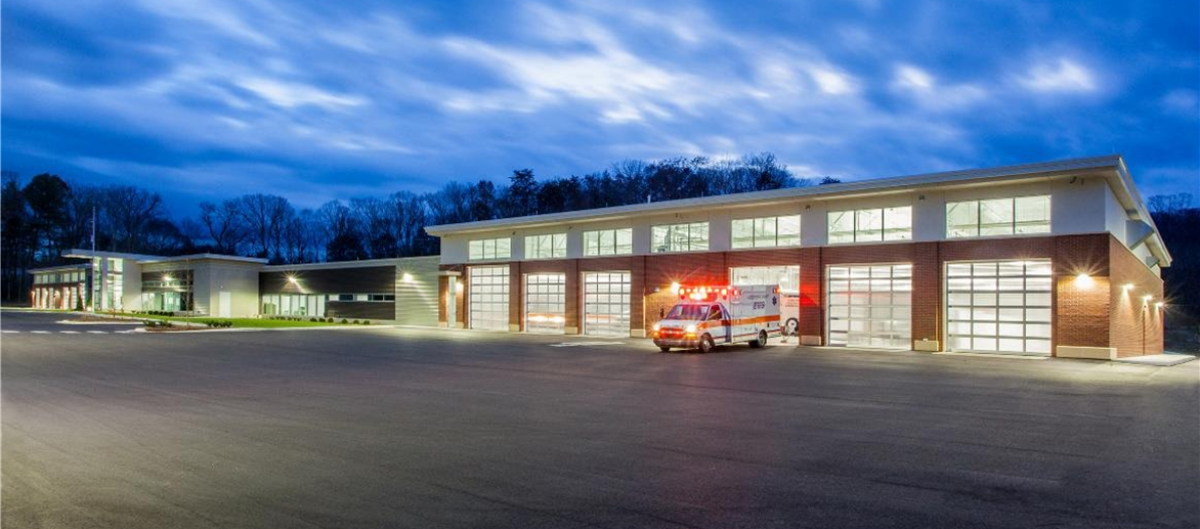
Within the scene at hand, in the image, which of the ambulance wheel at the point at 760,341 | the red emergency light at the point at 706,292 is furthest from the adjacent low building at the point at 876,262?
the red emergency light at the point at 706,292

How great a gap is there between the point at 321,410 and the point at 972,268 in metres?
24.3

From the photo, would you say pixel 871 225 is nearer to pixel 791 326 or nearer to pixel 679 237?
pixel 791 326

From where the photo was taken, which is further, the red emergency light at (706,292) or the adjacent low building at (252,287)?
the adjacent low building at (252,287)

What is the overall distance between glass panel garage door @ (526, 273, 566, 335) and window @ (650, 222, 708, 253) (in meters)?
6.65

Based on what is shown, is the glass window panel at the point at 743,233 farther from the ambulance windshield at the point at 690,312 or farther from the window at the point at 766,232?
the ambulance windshield at the point at 690,312

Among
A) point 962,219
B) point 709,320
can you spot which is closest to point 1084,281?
point 962,219

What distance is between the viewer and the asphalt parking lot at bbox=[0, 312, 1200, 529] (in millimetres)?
6508

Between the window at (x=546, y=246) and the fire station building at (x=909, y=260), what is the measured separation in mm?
177

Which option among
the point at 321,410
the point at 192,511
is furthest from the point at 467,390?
the point at 192,511

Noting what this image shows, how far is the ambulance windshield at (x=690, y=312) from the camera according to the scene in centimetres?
2670

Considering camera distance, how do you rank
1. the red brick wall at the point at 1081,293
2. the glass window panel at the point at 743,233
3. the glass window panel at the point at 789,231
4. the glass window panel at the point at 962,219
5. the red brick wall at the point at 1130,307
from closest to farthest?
1. the red brick wall at the point at 1081,293
2. the red brick wall at the point at 1130,307
3. the glass window panel at the point at 962,219
4. the glass window panel at the point at 789,231
5. the glass window panel at the point at 743,233

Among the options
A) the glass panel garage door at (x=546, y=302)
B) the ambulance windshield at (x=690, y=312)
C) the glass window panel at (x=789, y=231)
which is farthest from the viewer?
the glass panel garage door at (x=546, y=302)

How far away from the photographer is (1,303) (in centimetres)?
10331

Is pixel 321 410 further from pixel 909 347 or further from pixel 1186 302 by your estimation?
pixel 1186 302
